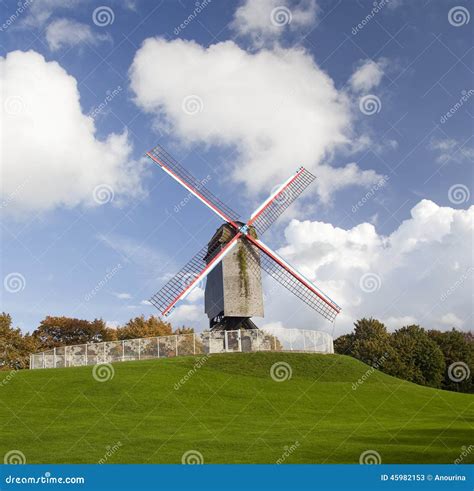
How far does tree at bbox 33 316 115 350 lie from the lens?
67062mm

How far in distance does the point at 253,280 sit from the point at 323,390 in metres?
10.9

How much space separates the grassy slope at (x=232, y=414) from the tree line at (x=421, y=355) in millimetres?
23324

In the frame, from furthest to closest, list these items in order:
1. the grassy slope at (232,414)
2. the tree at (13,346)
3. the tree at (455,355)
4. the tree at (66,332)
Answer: the tree at (66,332) → the tree at (455,355) → the tree at (13,346) → the grassy slope at (232,414)

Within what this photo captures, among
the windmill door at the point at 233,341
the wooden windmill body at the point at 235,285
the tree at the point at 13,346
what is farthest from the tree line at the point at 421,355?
the tree at the point at 13,346

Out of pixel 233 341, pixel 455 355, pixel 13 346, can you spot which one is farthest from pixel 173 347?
pixel 455 355

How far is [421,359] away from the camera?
60969 millimetres

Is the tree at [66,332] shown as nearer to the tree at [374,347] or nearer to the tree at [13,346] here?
the tree at [13,346]

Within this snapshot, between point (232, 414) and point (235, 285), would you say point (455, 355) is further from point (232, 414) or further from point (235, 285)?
point (232, 414)

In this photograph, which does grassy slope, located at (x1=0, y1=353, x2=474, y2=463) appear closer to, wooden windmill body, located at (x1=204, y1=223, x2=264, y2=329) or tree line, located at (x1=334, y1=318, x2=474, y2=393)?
wooden windmill body, located at (x1=204, y1=223, x2=264, y2=329)

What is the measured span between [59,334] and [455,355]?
4807 centimetres

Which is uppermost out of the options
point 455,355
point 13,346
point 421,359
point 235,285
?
point 13,346

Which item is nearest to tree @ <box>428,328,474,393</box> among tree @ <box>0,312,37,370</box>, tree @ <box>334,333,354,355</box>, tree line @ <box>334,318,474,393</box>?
tree line @ <box>334,318,474,393</box>

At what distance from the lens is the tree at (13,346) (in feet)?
188

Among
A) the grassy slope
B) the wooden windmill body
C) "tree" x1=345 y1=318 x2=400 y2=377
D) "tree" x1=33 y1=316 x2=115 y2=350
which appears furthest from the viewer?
"tree" x1=33 y1=316 x2=115 y2=350
